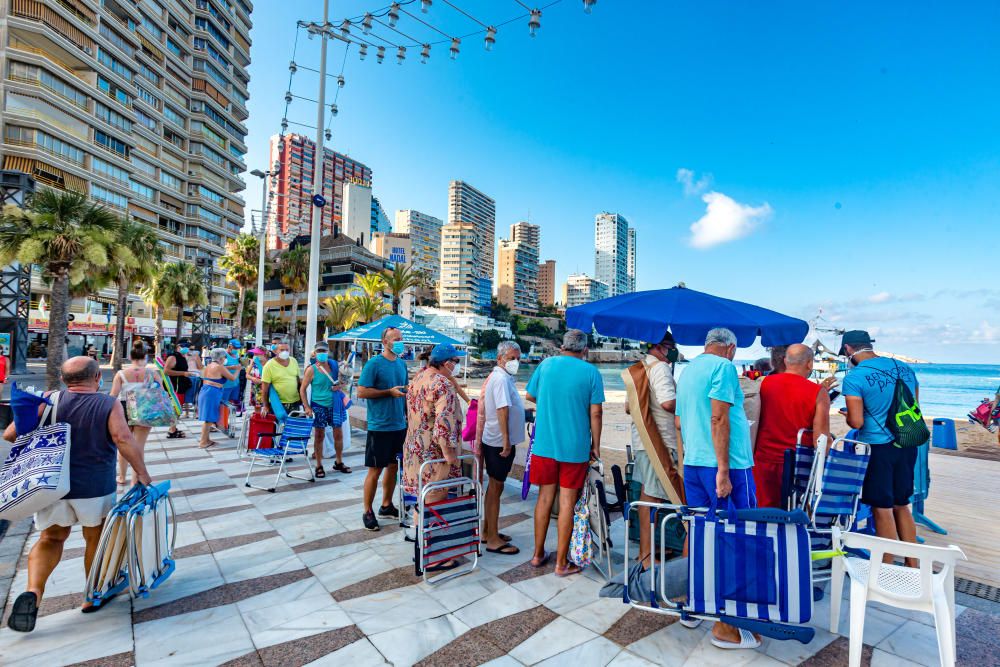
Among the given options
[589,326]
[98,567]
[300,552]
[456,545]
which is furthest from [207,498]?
[589,326]

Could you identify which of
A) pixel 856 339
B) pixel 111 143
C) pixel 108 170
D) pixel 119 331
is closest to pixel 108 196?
pixel 108 170

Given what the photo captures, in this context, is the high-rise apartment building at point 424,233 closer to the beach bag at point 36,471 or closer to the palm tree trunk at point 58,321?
the palm tree trunk at point 58,321

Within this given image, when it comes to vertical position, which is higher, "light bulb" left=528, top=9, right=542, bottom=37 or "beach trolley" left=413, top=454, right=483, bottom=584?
"light bulb" left=528, top=9, right=542, bottom=37

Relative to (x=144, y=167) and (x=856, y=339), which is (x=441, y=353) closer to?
(x=856, y=339)

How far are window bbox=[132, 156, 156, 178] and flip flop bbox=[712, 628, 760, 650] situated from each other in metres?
61.9

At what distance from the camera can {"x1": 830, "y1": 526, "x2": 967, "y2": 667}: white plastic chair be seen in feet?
7.70

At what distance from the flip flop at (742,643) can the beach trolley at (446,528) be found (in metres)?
1.79

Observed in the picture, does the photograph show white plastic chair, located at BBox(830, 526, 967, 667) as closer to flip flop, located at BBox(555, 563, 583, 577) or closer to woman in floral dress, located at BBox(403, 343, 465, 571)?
flip flop, located at BBox(555, 563, 583, 577)

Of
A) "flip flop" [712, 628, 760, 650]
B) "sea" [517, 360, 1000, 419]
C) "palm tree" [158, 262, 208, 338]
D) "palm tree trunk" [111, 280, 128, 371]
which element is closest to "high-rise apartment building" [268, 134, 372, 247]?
"sea" [517, 360, 1000, 419]

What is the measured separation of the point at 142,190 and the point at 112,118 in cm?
704

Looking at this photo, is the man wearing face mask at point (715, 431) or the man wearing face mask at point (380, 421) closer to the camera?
the man wearing face mask at point (715, 431)

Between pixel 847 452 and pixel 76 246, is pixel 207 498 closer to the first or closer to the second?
pixel 847 452

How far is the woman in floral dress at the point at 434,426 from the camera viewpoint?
13.2 ft

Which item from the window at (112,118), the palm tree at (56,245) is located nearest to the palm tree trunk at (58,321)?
the palm tree at (56,245)
